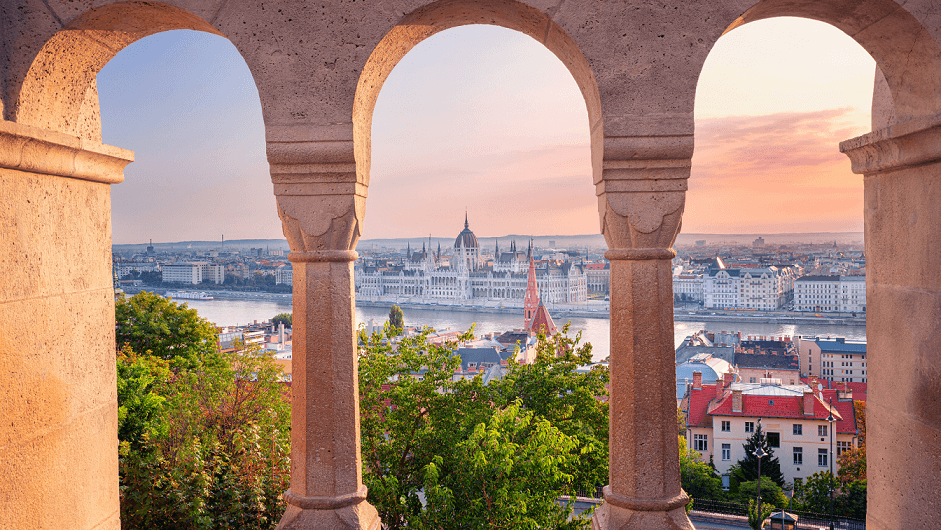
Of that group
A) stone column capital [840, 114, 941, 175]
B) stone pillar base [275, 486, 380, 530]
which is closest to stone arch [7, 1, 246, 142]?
stone pillar base [275, 486, 380, 530]

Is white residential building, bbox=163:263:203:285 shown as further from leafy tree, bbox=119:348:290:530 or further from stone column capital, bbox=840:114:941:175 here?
stone column capital, bbox=840:114:941:175

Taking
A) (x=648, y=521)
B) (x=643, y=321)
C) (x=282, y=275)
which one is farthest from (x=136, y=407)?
(x=282, y=275)

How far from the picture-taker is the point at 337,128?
286 cm

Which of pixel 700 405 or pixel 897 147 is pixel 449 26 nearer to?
pixel 897 147

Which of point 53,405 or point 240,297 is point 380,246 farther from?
point 53,405

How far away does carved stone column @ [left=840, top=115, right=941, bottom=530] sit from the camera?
9.00ft

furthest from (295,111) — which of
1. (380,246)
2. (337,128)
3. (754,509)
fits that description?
(380,246)

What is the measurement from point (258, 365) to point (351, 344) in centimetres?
1247

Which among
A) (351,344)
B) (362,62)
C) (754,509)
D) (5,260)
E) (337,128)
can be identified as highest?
(362,62)

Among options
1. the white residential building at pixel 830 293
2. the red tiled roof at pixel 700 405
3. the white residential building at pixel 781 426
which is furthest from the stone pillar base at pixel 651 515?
the white residential building at pixel 830 293

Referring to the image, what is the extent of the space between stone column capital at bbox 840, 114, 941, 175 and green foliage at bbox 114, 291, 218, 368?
16.9m

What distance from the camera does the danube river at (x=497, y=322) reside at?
73.0m

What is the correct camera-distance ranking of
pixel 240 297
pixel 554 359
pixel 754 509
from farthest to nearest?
pixel 240 297
pixel 754 509
pixel 554 359

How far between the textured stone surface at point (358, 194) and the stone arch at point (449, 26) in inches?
0.8
